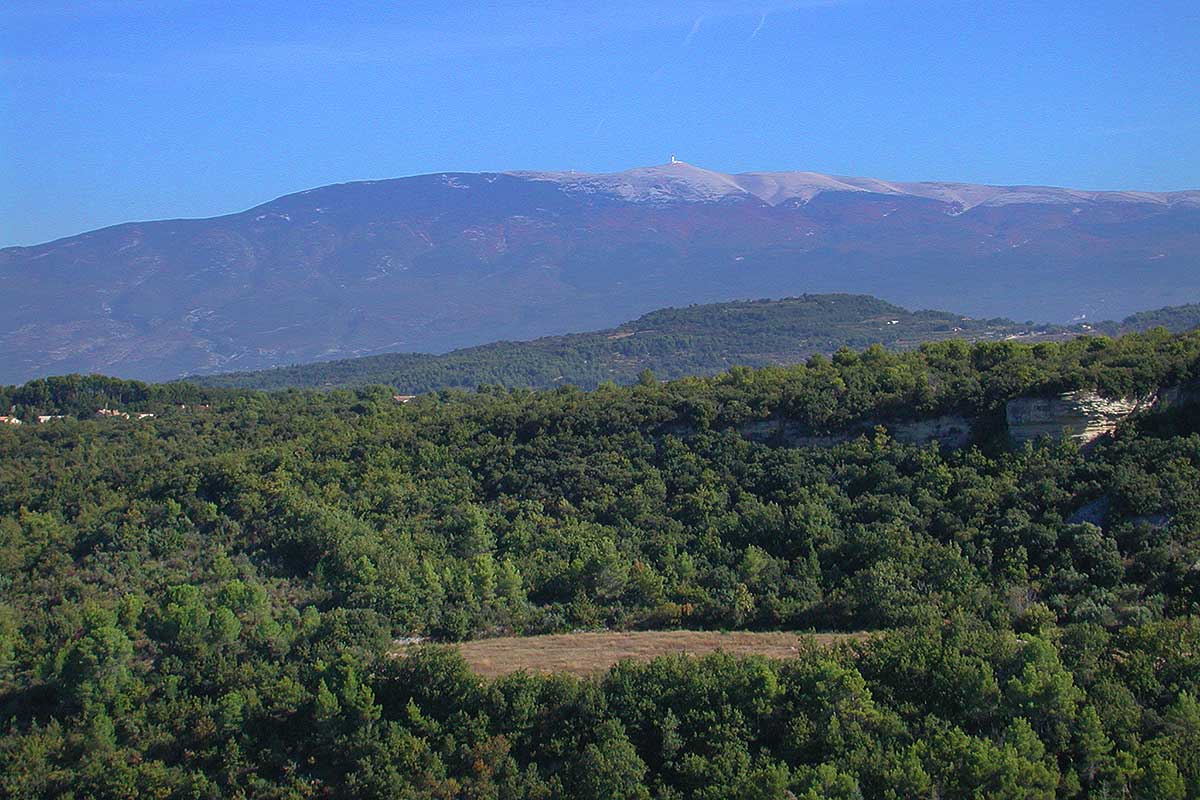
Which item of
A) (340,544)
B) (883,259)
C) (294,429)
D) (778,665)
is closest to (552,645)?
(778,665)

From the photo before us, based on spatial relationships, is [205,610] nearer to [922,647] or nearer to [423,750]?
[423,750]

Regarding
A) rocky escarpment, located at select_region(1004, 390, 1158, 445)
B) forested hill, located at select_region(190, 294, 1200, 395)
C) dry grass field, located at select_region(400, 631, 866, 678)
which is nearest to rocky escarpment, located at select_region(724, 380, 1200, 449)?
rocky escarpment, located at select_region(1004, 390, 1158, 445)

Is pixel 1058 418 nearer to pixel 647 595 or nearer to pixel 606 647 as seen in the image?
pixel 647 595

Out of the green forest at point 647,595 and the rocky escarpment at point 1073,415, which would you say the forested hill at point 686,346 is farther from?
the rocky escarpment at point 1073,415

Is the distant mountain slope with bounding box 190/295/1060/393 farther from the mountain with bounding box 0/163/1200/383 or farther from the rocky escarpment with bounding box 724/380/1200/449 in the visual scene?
the rocky escarpment with bounding box 724/380/1200/449

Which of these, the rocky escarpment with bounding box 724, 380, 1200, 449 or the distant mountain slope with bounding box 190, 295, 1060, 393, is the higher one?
the rocky escarpment with bounding box 724, 380, 1200, 449

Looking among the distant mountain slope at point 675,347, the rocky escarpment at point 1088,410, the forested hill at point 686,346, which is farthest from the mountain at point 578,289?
the rocky escarpment at point 1088,410
